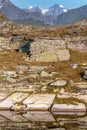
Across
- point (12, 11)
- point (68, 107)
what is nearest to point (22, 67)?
point (68, 107)

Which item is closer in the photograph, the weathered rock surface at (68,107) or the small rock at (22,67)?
the weathered rock surface at (68,107)

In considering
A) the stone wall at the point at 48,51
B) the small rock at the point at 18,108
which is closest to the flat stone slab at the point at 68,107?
the small rock at the point at 18,108

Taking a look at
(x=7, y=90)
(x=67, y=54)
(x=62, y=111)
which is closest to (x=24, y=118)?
(x=62, y=111)

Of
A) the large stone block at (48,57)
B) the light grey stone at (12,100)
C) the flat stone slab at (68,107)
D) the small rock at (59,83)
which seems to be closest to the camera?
the flat stone slab at (68,107)

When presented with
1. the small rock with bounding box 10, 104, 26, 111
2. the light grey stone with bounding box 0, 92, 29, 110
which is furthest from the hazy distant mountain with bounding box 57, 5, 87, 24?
the small rock with bounding box 10, 104, 26, 111

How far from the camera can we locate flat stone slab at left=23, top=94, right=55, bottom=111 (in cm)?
3247

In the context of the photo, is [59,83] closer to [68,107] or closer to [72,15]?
[68,107]

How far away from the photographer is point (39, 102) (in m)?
33.3

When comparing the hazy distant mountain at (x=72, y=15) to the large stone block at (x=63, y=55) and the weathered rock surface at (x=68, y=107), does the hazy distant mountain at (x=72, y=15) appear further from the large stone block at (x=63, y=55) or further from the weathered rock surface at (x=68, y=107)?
the weathered rock surface at (x=68, y=107)

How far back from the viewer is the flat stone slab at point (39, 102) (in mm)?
32469

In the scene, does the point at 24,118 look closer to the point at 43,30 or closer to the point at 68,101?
the point at 68,101

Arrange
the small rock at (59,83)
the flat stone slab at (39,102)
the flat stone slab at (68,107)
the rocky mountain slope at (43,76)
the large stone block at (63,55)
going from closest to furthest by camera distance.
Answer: the rocky mountain slope at (43,76) → the flat stone slab at (68,107) → the flat stone slab at (39,102) → the small rock at (59,83) → the large stone block at (63,55)

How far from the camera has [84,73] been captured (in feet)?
125

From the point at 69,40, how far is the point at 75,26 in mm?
3896
